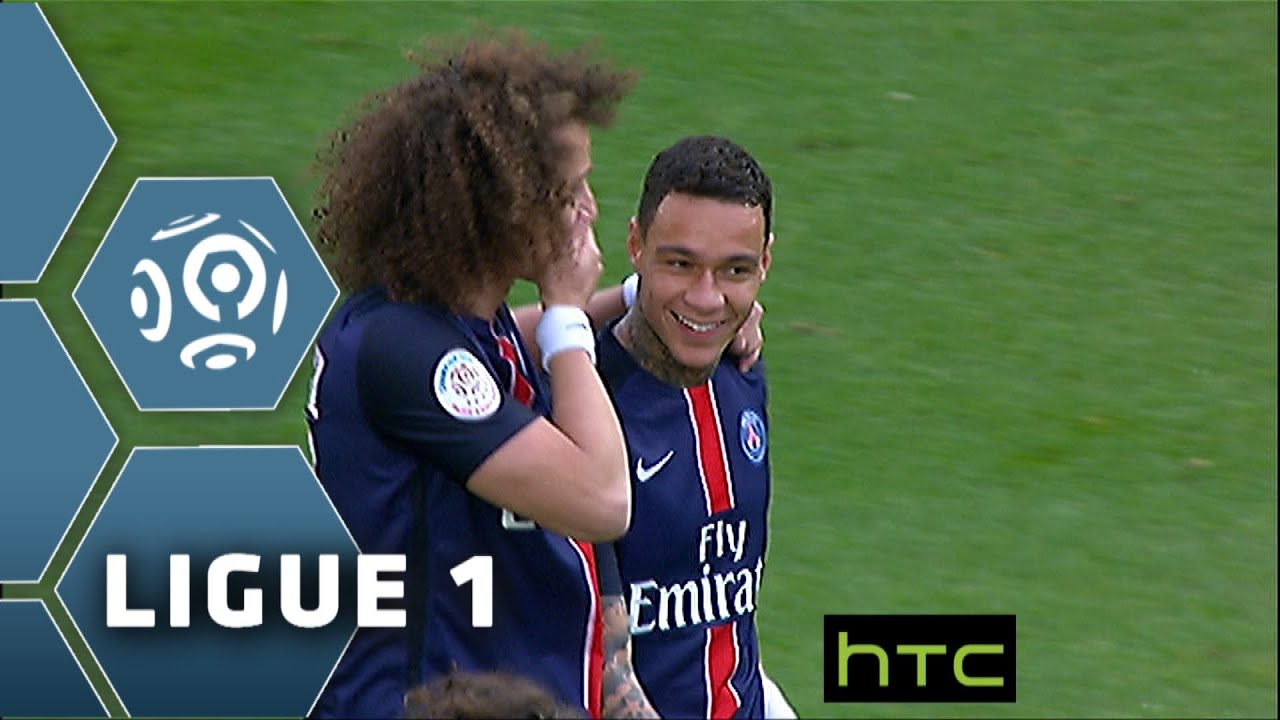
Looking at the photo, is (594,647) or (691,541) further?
(691,541)

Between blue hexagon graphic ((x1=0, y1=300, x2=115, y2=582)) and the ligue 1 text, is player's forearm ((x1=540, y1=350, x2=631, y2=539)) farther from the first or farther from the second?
blue hexagon graphic ((x1=0, y1=300, x2=115, y2=582))

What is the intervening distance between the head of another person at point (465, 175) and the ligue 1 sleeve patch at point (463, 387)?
88 mm

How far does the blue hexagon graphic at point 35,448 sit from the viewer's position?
21.2 feet

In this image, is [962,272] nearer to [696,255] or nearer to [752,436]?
[752,436]

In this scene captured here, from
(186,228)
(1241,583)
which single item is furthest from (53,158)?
(1241,583)

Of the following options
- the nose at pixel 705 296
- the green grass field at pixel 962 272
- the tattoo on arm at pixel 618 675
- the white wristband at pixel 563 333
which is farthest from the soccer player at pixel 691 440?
the green grass field at pixel 962 272

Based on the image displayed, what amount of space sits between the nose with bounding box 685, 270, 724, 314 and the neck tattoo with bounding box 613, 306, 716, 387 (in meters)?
0.10

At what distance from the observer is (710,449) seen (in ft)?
12.6

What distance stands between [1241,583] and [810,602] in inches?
50.9

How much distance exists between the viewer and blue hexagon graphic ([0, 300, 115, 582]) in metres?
6.45

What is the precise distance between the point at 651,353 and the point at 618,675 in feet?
1.91

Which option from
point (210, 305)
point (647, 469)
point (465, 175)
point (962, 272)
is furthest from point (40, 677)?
point (465, 175)

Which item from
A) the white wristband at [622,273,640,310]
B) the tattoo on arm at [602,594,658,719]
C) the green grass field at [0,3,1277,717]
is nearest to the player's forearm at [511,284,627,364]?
the white wristband at [622,273,640,310]

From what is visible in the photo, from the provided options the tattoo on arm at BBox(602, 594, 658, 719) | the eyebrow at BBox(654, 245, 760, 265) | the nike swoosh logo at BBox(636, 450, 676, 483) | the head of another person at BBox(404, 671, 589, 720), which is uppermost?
the eyebrow at BBox(654, 245, 760, 265)
